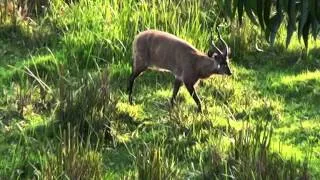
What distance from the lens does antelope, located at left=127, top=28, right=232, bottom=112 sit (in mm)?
7488

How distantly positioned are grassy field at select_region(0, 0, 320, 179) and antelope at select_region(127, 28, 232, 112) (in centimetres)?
22

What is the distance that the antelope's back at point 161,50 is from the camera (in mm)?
7727

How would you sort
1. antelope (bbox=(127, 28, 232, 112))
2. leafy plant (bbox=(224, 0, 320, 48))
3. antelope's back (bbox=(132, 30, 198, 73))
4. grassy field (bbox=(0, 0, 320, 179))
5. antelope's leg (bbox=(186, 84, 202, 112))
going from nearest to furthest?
leafy plant (bbox=(224, 0, 320, 48)), grassy field (bbox=(0, 0, 320, 179)), antelope's leg (bbox=(186, 84, 202, 112)), antelope (bbox=(127, 28, 232, 112)), antelope's back (bbox=(132, 30, 198, 73))

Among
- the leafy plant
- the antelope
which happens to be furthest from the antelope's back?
the leafy plant

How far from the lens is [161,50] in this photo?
778 centimetres

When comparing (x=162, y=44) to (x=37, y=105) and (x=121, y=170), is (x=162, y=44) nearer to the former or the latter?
(x=37, y=105)

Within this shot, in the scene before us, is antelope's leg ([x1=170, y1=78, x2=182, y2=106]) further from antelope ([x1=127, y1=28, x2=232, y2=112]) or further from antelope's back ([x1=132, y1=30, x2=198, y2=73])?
antelope's back ([x1=132, y1=30, x2=198, y2=73])

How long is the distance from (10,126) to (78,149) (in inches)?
65.3

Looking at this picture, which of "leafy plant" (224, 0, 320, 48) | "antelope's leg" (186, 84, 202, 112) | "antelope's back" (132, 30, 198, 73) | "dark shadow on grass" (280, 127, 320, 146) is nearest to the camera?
"leafy plant" (224, 0, 320, 48)

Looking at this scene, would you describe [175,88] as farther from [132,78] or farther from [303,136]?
[303,136]

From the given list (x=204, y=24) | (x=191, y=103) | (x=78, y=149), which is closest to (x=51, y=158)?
(x=78, y=149)

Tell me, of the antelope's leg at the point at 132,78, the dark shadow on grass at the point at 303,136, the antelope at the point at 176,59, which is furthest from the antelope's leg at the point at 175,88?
the dark shadow on grass at the point at 303,136

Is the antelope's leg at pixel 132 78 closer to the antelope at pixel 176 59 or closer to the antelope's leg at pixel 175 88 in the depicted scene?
the antelope at pixel 176 59

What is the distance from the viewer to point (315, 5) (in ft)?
10.6
